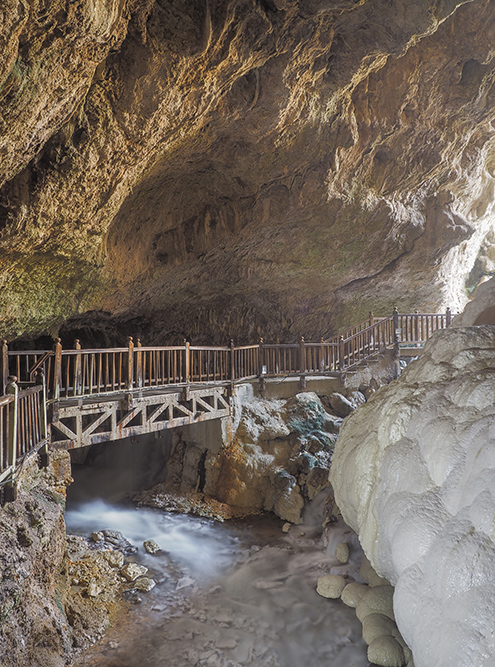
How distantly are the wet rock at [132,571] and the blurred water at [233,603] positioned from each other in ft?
0.65

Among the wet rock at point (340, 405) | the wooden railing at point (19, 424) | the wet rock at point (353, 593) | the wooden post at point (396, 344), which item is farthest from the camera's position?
the wooden post at point (396, 344)

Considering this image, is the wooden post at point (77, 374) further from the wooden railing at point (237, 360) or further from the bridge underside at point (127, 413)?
the wooden railing at point (237, 360)

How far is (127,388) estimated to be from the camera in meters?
8.22

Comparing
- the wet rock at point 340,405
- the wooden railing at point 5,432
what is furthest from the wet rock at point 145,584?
the wet rock at point 340,405

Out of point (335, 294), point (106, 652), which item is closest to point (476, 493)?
point (106, 652)

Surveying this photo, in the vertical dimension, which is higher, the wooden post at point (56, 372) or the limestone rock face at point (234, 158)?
the limestone rock face at point (234, 158)

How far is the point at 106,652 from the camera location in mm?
5434

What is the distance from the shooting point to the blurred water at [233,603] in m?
5.43

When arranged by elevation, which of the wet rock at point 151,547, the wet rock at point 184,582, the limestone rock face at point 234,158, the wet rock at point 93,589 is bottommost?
the wet rock at point 184,582

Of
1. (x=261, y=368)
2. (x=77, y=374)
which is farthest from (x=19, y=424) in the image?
(x=261, y=368)

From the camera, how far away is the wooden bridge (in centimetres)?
568

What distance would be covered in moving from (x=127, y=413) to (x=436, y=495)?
17.9ft

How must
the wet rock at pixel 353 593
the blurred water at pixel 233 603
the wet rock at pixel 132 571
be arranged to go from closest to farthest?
the blurred water at pixel 233 603 → the wet rock at pixel 353 593 → the wet rock at pixel 132 571

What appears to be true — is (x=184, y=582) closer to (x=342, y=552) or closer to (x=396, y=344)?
(x=342, y=552)
